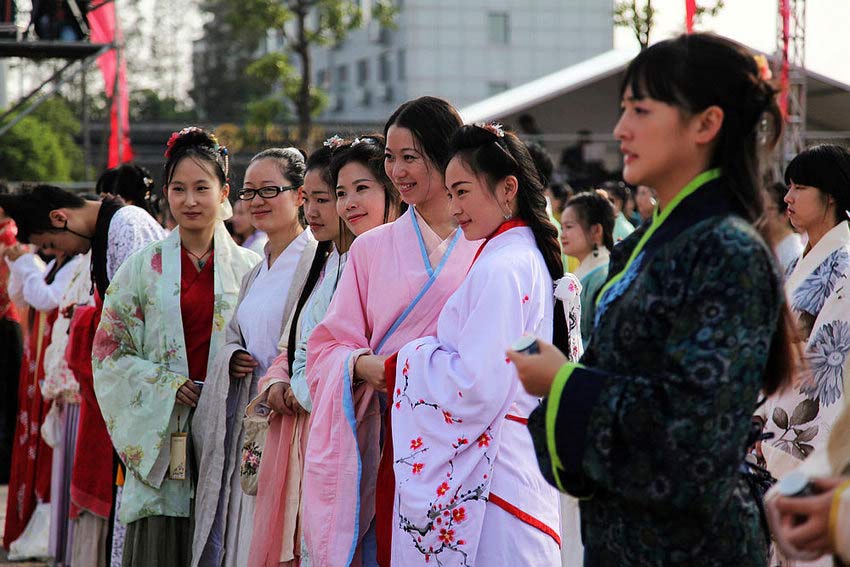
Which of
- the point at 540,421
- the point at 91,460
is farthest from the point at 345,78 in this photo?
the point at 540,421

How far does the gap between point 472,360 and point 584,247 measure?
3.88 metres

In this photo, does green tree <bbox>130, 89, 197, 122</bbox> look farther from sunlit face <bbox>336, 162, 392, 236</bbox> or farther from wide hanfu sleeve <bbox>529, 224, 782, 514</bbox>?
wide hanfu sleeve <bbox>529, 224, 782, 514</bbox>

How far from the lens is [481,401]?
312 cm

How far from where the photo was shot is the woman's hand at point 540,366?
216cm

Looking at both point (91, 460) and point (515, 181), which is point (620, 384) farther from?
point (91, 460)

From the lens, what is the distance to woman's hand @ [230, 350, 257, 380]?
444 cm

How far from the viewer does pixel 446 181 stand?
3.41 m

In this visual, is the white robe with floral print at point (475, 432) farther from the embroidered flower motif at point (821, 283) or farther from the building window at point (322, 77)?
the building window at point (322, 77)

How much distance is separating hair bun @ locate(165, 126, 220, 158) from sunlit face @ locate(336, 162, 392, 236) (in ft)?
3.20

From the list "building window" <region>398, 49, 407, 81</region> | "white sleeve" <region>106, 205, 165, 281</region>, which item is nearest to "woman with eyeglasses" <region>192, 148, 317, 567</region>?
"white sleeve" <region>106, 205, 165, 281</region>

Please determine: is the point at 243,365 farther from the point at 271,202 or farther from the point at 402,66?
the point at 402,66

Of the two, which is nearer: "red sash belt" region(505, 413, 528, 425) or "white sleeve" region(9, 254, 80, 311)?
"red sash belt" region(505, 413, 528, 425)

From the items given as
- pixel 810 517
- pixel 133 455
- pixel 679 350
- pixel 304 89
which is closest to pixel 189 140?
pixel 133 455

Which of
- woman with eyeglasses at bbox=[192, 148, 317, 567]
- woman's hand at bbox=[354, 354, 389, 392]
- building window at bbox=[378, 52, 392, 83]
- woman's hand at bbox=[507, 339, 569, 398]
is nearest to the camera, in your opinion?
woman's hand at bbox=[507, 339, 569, 398]
